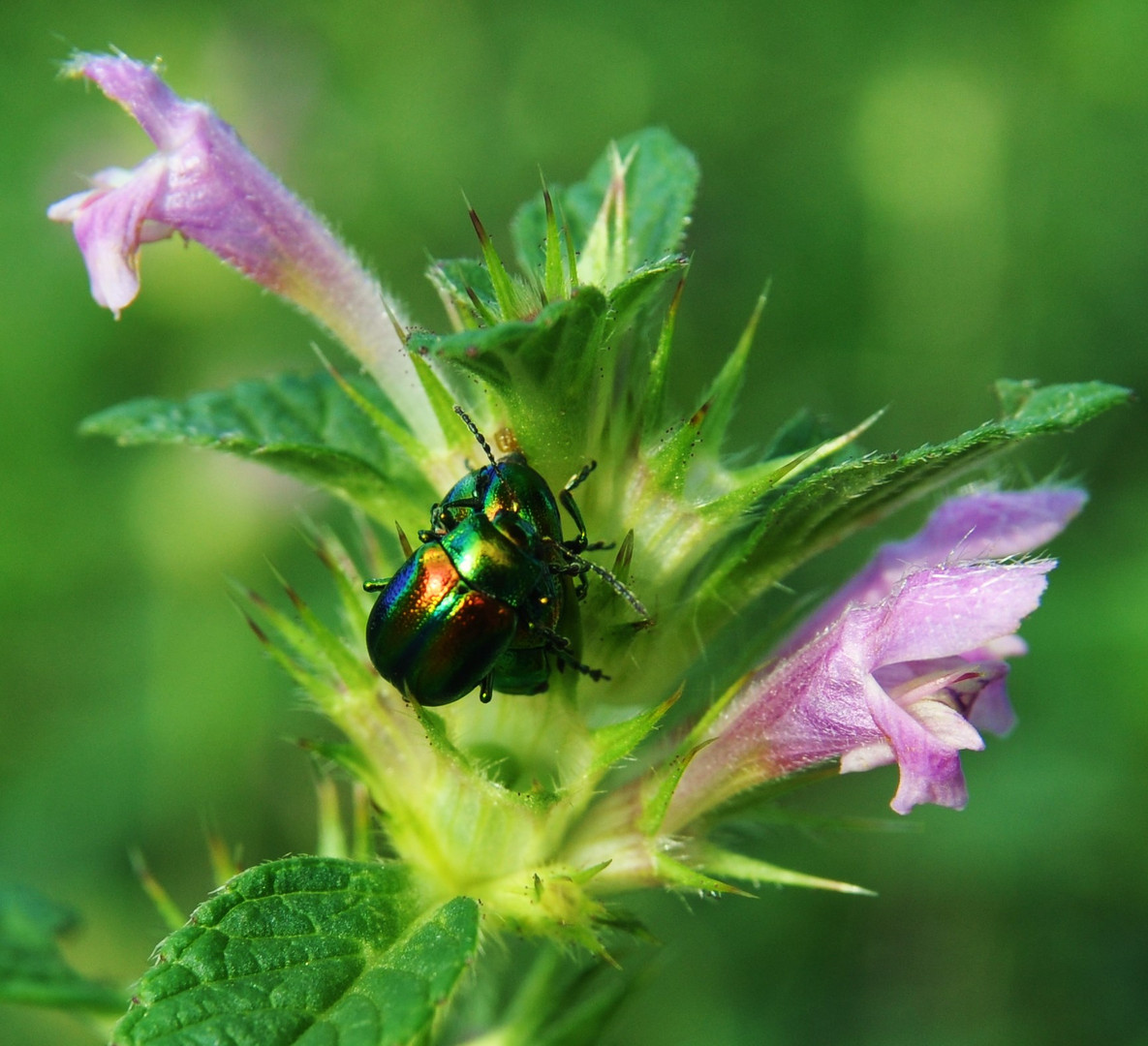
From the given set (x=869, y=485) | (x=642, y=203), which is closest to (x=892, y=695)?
(x=869, y=485)

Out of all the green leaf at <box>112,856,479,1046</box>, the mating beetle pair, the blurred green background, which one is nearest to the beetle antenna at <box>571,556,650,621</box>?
the mating beetle pair

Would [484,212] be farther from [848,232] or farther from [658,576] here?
[658,576]

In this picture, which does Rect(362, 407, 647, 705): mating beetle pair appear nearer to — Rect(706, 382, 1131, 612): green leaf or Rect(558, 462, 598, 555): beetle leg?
Rect(558, 462, 598, 555): beetle leg

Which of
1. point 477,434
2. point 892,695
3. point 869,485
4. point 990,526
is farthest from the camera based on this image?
point 990,526

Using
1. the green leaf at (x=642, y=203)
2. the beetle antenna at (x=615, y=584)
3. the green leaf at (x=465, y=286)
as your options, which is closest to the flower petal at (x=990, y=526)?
the beetle antenna at (x=615, y=584)

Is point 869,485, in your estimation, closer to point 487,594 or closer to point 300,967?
point 487,594

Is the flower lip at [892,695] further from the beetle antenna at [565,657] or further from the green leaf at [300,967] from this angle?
the green leaf at [300,967]

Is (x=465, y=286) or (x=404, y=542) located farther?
(x=404, y=542)
